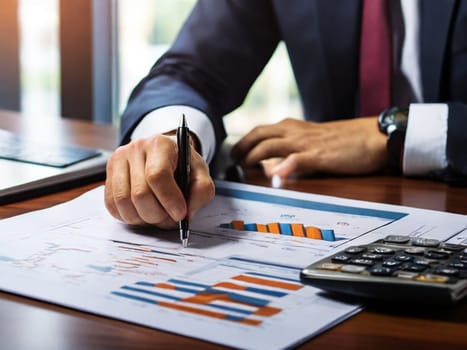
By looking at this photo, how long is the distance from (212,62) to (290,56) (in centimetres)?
20

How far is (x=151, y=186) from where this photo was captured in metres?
0.81

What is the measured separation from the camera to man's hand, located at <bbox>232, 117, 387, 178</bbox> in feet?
3.80

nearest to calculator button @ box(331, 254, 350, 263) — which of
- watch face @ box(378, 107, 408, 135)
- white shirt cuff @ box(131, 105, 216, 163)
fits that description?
white shirt cuff @ box(131, 105, 216, 163)

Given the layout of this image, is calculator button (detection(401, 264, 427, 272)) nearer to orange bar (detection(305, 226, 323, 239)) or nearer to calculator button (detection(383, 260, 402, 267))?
calculator button (detection(383, 260, 402, 267))

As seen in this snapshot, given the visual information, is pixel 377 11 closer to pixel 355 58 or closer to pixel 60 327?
pixel 355 58

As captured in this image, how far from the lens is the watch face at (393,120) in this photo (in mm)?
1196

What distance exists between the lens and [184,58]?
1.37 meters

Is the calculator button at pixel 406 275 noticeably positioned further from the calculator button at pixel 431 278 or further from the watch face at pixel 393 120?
the watch face at pixel 393 120

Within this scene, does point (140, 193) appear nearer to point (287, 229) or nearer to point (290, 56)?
point (287, 229)

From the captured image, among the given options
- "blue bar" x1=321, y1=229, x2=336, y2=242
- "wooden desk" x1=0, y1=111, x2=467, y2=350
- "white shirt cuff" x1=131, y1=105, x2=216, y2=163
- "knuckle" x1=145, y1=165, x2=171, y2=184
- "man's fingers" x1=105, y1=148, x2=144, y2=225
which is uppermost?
"white shirt cuff" x1=131, y1=105, x2=216, y2=163

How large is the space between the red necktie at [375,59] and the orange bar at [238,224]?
0.65 metres

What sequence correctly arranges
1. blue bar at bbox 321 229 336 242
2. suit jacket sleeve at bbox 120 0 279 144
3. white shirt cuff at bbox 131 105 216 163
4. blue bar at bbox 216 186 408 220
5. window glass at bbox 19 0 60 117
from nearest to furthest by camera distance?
blue bar at bbox 321 229 336 242 → blue bar at bbox 216 186 408 220 → white shirt cuff at bbox 131 105 216 163 → suit jacket sleeve at bbox 120 0 279 144 → window glass at bbox 19 0 60 117

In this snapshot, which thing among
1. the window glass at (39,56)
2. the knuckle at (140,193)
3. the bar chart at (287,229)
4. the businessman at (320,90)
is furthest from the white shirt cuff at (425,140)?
the window glass at (39,56)

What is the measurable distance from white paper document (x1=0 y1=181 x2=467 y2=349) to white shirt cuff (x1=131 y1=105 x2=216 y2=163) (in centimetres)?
16
